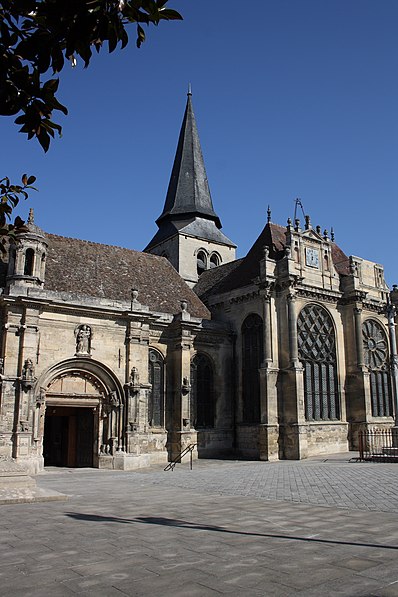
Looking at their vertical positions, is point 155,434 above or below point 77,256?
below

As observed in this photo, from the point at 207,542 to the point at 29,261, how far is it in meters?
16.7

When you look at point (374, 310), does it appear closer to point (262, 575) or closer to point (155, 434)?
point (155, 434)

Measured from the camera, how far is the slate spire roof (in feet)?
126

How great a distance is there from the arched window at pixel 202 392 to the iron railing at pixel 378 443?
23.6 ft

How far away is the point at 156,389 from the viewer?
2492 centimetres

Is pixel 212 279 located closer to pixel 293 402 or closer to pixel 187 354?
pixel 187 354

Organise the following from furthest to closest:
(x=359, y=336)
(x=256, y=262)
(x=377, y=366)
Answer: (x=377, y=366), (x=256, y=262), (x=359, y=336)

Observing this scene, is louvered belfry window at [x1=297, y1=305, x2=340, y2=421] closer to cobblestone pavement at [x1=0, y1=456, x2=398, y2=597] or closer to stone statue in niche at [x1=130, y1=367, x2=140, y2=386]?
stone statue in niche at [x1=130, y1=367, x2=140, y2=386]

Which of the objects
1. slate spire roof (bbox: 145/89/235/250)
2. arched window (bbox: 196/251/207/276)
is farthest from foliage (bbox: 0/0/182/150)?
arched window (bbox: 196/251/207/276)

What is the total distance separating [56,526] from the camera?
870cm

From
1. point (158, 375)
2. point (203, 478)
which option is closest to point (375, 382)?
point (158, 375)

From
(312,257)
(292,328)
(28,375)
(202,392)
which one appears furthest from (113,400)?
(312,257)

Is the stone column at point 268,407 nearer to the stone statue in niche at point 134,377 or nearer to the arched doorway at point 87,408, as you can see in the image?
the stone statue in niche at point 134,377

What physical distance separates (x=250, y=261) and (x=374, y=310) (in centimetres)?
749
